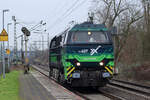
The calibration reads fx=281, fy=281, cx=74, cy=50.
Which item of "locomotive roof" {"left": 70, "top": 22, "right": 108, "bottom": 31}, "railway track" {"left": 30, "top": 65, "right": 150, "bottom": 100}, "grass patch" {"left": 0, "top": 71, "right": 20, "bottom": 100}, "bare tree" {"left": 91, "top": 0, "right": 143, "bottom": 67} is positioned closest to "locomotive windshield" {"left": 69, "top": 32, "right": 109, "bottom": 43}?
"locomotive roof" {"left": 70, "top": 22, "right": 108, "bottom": 31}

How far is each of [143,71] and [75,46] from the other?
1117 cm

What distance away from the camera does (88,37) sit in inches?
582

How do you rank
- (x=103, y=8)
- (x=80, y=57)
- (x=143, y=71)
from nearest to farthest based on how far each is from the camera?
(x=80, y=57)
(x=143, y=71)
(x=103, y=8)

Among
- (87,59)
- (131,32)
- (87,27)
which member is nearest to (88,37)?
(87,27)

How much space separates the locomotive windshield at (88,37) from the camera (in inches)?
577

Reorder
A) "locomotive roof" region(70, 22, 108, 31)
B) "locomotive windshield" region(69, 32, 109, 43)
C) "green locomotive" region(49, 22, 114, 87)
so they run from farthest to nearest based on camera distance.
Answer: "locomotive roof" region(70, 22, 108, 31)
"locomotive windshield" region(69, 32, 109, 43)
"green locomotive" region(49, 22, 114, 87)

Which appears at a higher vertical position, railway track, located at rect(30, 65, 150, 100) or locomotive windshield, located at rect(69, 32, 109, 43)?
locomotive windshield, located at rect(69, 32, 109, 43)

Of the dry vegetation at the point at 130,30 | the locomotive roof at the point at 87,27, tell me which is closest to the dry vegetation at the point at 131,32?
the dry vegetation at the point at 130,30

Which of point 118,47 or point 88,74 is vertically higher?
point 118,47

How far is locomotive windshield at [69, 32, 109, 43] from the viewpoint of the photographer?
14.7m

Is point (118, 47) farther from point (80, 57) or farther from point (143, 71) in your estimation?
point (80, 57)

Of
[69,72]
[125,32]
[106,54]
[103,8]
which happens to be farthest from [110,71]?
[103,8]

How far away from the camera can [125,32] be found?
3119 centimetres

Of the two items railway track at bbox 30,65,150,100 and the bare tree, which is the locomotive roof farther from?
the bare tree
